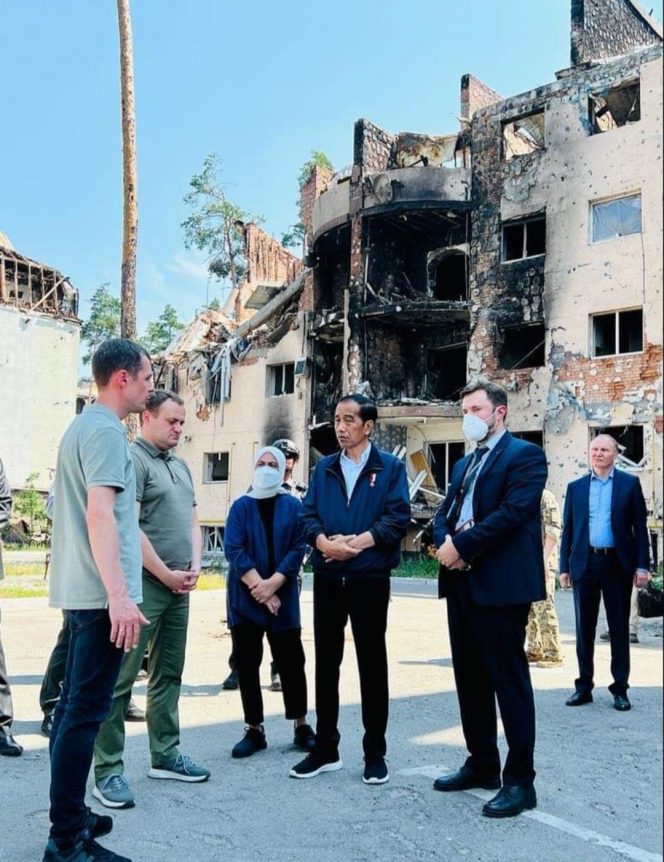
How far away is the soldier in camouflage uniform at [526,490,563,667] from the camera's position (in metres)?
7.22

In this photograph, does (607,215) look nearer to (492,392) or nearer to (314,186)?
(314,186)

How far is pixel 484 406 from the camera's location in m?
4.01

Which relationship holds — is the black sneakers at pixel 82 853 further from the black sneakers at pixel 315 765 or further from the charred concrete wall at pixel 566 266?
the charred concrete wall at pixel 566 266

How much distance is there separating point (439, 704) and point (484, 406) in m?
2.95

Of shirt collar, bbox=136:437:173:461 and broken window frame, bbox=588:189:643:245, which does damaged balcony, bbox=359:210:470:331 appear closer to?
broken window frame, bbox=588:189:643:245

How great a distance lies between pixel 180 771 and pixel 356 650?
112cm

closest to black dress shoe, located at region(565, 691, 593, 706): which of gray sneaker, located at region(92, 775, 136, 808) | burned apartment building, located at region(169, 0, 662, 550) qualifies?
gray sneaker, located at region(92, 775, 136, 808)

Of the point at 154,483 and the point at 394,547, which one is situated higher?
the point at 154,483

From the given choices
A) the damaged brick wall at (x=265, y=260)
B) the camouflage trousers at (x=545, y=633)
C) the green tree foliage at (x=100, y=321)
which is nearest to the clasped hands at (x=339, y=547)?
the camouflage trousers at (x=545, y=633)

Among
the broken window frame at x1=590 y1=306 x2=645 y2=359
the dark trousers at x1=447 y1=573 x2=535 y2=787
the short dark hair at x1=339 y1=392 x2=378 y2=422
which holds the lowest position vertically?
the dark trousers at x1=447 y1=573 x2=535 y2=787

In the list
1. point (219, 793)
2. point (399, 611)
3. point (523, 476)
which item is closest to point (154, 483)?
A: point (219, 793)

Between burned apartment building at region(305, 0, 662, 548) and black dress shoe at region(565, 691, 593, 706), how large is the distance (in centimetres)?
1250

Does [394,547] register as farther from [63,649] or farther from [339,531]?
[63,649]

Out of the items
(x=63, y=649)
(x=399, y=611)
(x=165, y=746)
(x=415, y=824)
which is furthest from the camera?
(x=399, y=611)
